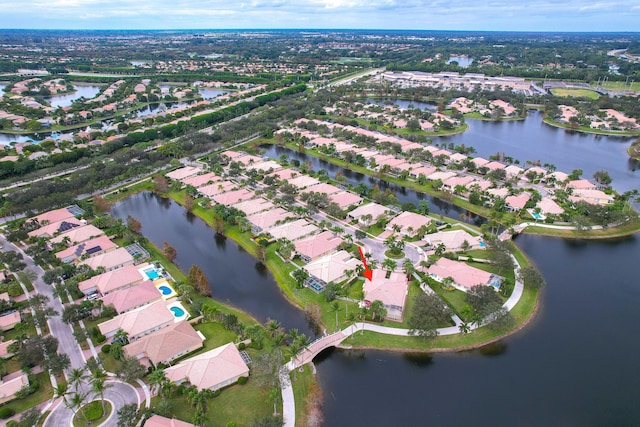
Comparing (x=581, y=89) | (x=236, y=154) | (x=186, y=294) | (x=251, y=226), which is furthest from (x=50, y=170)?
(x=581, y=89)

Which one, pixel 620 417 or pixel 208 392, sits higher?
pixel 208 392

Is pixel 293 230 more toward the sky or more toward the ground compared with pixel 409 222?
more toward the ground

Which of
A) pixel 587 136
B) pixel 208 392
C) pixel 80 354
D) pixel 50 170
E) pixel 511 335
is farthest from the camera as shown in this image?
pixel 587 136

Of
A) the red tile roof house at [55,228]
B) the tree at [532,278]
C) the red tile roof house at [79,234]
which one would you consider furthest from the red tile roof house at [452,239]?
the red tile roof house at [55,228]

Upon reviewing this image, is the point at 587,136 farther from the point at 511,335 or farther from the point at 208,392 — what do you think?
the point at 208,392

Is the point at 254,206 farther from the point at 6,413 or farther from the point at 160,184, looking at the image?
the point at 6,413

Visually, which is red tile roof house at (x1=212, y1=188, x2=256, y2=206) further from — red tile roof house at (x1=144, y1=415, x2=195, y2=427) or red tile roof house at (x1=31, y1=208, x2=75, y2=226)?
red tile roof house at (x1=144, y1=415, x2=195, y2=427)

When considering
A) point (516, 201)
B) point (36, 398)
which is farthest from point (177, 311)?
point (516, 201)
